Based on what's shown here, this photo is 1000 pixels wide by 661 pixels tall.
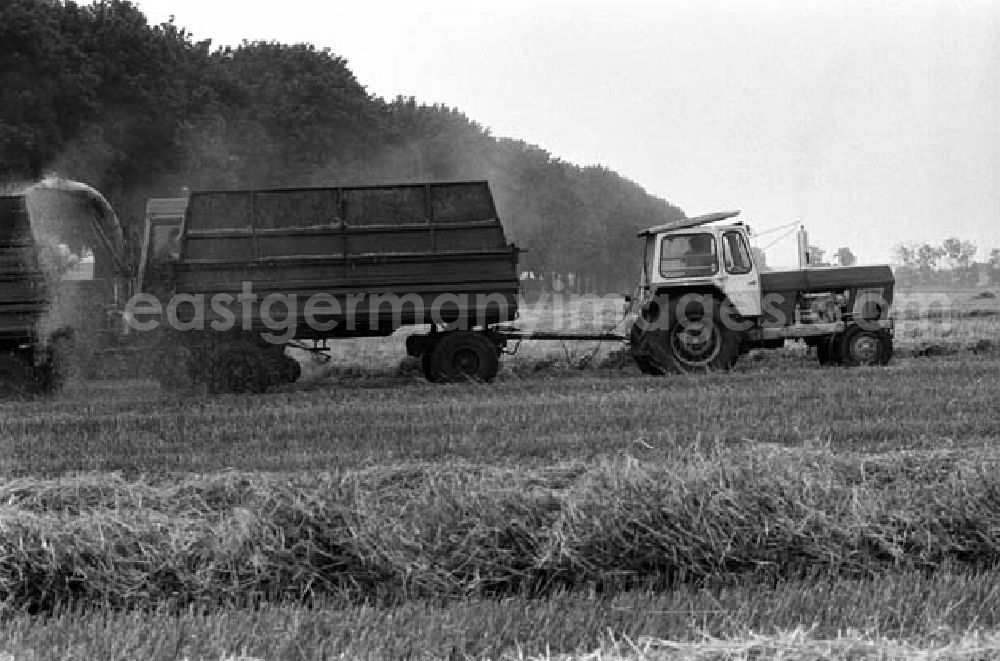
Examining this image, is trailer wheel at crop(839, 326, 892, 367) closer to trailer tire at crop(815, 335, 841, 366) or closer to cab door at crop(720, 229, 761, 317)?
trailer tire at crop(815, 335, 841, 366)

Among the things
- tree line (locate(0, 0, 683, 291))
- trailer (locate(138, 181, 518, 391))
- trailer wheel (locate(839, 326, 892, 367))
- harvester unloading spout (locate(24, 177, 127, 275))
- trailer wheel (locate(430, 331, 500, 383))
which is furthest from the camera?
tree line (locate(0, 0, 683, 291))

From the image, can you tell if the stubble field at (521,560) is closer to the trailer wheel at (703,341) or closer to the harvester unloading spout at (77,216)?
the trailer wheel at (703,341)

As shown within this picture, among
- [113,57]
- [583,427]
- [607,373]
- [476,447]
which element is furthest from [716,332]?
[113,57]

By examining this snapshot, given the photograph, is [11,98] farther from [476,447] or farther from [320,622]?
[320,622]

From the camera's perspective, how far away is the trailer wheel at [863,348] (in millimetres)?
15164

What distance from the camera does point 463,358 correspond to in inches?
570

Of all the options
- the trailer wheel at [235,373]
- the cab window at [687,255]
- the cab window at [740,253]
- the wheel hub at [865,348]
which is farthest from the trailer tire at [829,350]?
the trailer wheel at [235,373]

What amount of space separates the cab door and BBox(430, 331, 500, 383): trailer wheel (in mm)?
3267

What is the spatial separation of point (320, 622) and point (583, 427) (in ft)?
17.9

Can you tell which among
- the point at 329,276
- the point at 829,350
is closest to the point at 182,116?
the point at 329,276

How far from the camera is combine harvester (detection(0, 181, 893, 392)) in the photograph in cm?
1391

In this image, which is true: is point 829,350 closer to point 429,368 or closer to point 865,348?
point 865,348

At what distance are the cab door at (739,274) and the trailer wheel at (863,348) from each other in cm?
138

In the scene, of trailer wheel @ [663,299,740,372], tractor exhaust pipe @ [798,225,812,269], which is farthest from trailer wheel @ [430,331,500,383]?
tractor exhaust pipe @ [798,225,812,269]
